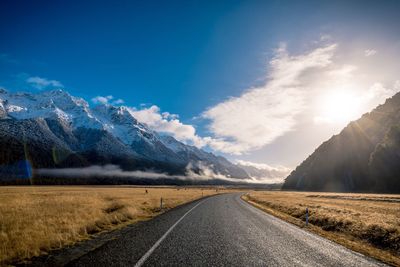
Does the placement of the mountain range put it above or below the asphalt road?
above

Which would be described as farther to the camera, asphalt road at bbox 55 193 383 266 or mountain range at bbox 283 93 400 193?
mountain range at bbox 283 93 400 193

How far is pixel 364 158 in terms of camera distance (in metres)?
125

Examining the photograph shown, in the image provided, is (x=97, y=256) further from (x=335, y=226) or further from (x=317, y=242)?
(x=335, y=226)

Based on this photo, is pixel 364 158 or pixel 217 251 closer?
pixel 217 251

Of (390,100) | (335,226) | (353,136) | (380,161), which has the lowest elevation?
(335,226)

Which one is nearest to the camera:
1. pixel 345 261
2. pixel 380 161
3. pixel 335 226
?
pixel 345 261

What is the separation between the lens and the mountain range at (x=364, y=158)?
104 meters

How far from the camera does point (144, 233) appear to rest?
13273 millimetres

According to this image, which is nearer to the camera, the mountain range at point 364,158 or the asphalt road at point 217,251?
the asphalt road at point 217,251

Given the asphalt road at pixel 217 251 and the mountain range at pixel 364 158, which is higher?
the mountain range at pixel 364 158

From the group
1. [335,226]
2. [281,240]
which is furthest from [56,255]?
[335,226]

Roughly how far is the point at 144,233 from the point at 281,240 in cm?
593

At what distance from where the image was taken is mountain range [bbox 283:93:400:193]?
104 meters

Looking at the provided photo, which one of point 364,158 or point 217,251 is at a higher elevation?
point 364,158
